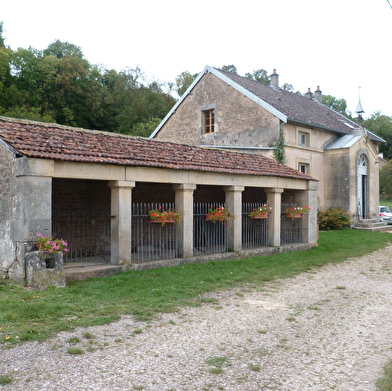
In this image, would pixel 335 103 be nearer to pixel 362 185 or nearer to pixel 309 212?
pixel 362 185

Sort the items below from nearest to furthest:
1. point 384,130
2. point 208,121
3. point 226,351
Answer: point 226,351, point 208,121, point 384,130

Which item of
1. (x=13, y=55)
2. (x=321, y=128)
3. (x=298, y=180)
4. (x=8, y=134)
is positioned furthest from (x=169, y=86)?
(x=8, y=134)

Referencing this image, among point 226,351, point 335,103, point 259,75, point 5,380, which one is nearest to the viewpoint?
point 5,380

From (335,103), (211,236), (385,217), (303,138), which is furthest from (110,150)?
(335,103)

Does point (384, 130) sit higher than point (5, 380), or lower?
higher

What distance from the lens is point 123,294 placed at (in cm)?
709

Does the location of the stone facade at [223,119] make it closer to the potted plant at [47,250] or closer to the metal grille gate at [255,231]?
the metal grille gate at [255,231]

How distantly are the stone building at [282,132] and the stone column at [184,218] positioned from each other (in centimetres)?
861

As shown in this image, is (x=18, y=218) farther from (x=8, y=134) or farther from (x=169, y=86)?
(x=169, y=86)

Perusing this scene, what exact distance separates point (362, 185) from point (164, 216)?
1691 cm

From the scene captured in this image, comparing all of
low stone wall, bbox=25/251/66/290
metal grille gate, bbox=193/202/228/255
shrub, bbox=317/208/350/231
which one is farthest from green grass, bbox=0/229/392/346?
shrub, bbox=317/208/350/231

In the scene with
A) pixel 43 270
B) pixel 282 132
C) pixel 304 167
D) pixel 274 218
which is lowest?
pixel 43 270

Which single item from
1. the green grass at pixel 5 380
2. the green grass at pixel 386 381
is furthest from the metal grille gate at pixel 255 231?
the green grass at pixel 5 380

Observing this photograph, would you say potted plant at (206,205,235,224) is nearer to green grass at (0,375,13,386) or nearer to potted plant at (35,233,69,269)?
potted plant at (35,233,69,269)
